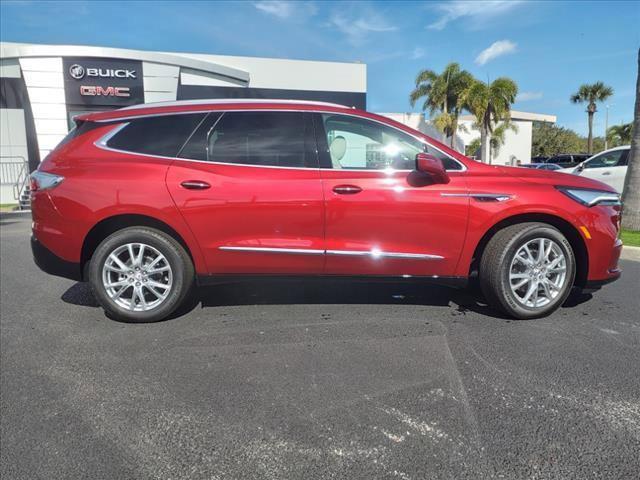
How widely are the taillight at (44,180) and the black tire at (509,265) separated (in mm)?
3686

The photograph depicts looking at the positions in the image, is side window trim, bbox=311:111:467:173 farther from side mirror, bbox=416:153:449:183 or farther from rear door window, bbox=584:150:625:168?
rear door window, bbox=584:150:625:168

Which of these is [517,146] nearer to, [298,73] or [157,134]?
[298,73]

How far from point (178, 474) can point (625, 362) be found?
2.97 m

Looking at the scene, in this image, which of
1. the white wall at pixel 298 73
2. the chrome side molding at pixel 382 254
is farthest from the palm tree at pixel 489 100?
the chrome side molding at pixel 382 254

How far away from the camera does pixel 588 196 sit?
13.3 feet

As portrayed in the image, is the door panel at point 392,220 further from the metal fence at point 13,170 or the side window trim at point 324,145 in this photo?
the metal fence at point 13,170

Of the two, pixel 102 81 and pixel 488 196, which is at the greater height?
pixel 102 81

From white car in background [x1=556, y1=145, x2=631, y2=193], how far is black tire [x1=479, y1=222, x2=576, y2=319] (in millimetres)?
9851

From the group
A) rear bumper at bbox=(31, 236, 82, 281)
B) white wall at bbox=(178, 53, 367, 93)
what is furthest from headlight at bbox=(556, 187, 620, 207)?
white wall at bbox=(178, 53, 367, 93)

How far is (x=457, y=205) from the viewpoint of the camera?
12.8 ft

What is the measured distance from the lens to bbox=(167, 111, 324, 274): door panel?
3.87 meters

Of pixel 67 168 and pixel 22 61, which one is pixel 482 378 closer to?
pixel 67 168

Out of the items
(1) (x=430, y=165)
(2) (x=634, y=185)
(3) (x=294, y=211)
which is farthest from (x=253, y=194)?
(2) (x=634, y=185)

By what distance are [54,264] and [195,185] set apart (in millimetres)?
1449
